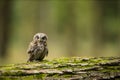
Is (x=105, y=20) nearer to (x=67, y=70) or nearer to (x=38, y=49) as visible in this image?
(x=38, y=49)

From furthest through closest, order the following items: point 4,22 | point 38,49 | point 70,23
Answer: point 70,23
point 4,22
point 38,49

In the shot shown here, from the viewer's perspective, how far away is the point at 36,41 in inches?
305

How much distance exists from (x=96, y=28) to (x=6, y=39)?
36.5 ft

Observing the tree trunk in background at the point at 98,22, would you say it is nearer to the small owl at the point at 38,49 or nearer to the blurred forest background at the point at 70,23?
the blurred forest background at the point at 70,23

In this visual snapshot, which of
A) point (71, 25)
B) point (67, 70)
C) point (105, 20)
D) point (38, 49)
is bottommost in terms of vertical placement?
point (67, 70)

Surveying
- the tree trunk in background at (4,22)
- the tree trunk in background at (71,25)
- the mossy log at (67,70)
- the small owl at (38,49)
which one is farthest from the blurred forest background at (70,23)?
the mossy log at (67,70)

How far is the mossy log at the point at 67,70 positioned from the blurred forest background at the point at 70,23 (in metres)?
22.2

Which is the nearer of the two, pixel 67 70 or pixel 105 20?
pixel 67 70

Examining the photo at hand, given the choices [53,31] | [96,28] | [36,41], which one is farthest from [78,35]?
[36,41]

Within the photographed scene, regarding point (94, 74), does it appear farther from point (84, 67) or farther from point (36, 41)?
point (36, 41)

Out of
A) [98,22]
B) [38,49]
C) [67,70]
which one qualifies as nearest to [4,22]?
[98,22]

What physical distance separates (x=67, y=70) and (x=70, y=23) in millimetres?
28996

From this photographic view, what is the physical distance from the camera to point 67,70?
6.87m

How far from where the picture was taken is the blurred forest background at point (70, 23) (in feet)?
107
